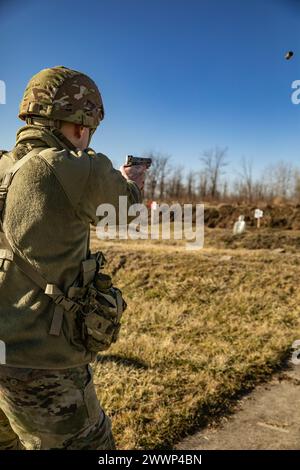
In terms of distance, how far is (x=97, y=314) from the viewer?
2.12m

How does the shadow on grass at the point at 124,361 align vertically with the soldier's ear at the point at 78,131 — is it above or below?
below

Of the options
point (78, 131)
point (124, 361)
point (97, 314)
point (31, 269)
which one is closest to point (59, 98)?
point (78, 131)

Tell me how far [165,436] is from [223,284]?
4.40m

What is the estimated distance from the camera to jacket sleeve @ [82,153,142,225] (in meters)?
1.92

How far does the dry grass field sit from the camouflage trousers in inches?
54.5

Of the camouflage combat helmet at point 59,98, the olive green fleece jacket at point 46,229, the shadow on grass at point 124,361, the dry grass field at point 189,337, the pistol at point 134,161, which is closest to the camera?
the olive green fleece jacket at point 46,229

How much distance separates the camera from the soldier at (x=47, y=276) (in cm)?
190

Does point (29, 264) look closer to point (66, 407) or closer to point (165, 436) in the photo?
point (66, 407)

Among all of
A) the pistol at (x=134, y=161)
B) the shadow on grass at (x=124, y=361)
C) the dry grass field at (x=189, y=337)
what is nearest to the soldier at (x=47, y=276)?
the pistol at (x=134, y=161)

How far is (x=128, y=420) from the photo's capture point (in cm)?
351

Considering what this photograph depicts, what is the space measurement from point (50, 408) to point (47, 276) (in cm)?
56

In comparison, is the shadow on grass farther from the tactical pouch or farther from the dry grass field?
the tactical pouch

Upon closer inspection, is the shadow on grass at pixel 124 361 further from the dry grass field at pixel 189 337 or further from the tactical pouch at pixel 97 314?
the tactical pouch at pixel 97 314

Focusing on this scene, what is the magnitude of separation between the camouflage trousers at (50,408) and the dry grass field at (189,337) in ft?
4.54
